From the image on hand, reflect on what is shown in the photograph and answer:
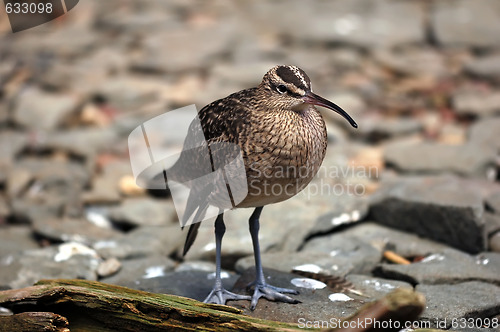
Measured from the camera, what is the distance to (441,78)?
33.4 ft

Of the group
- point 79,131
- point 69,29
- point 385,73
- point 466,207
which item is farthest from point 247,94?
point 69,29

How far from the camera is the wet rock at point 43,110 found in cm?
913

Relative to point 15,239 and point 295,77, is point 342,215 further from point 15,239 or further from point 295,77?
point 15,239

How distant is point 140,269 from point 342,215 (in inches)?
79.3

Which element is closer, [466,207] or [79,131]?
[466,207]

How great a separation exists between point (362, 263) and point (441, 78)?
18.1ft

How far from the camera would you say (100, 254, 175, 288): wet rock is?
5.45m

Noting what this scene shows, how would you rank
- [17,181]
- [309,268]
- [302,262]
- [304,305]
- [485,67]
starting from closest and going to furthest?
[304,305] < [309,268] < [302,262] < [17,181] < [485,67]

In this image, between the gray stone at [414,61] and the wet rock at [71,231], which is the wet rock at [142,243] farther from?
the gray stone at [414,61]

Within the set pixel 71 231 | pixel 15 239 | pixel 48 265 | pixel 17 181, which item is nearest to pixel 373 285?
pixel 48 265

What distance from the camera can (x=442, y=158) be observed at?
24.6 ft

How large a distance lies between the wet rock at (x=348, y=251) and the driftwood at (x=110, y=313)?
1.69 m

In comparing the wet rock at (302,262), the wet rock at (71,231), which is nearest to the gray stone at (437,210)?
the wet rock at (302,262)

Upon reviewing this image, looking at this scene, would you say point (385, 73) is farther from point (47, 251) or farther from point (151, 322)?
point (151, 322)
